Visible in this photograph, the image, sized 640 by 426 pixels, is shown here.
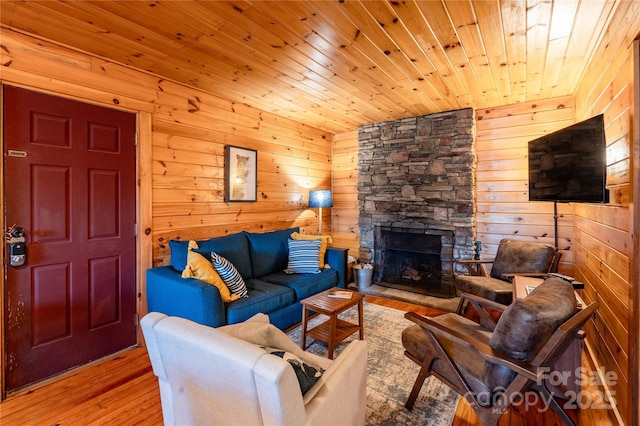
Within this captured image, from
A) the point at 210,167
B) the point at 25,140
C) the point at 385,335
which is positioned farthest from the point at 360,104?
the point at 25,140

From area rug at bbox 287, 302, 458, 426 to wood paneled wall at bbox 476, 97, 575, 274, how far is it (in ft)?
6.59

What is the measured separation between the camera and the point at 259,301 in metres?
2.58

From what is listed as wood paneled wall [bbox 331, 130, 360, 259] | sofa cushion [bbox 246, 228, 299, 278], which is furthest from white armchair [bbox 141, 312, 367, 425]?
wood paneled wall [bbox 331, 130, 360, 259]

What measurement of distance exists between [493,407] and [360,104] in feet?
10.3

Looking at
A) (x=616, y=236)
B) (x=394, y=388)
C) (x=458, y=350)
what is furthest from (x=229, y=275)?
(x=616, y=236)

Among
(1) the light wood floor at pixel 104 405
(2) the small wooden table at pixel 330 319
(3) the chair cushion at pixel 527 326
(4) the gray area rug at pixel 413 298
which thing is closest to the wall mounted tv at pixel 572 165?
(3) the chair cushion at pixel 527 326

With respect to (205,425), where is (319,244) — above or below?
above

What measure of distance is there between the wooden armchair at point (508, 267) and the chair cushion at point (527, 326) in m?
1.49

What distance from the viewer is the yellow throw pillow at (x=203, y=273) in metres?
2.46

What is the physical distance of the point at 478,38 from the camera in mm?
2102

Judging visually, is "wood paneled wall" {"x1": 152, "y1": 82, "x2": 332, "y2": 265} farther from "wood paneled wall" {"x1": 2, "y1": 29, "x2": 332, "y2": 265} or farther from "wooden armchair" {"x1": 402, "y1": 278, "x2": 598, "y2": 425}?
"wooden armchair" {"x1": 402, "y1": 278, "x2": 598, "y2": 425}

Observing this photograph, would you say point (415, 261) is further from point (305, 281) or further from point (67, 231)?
point (67, 231)

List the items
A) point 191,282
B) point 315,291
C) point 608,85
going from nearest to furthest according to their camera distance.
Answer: point 608,85, point 191,282, point 315,291

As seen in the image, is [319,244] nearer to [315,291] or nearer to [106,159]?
[315,291]
